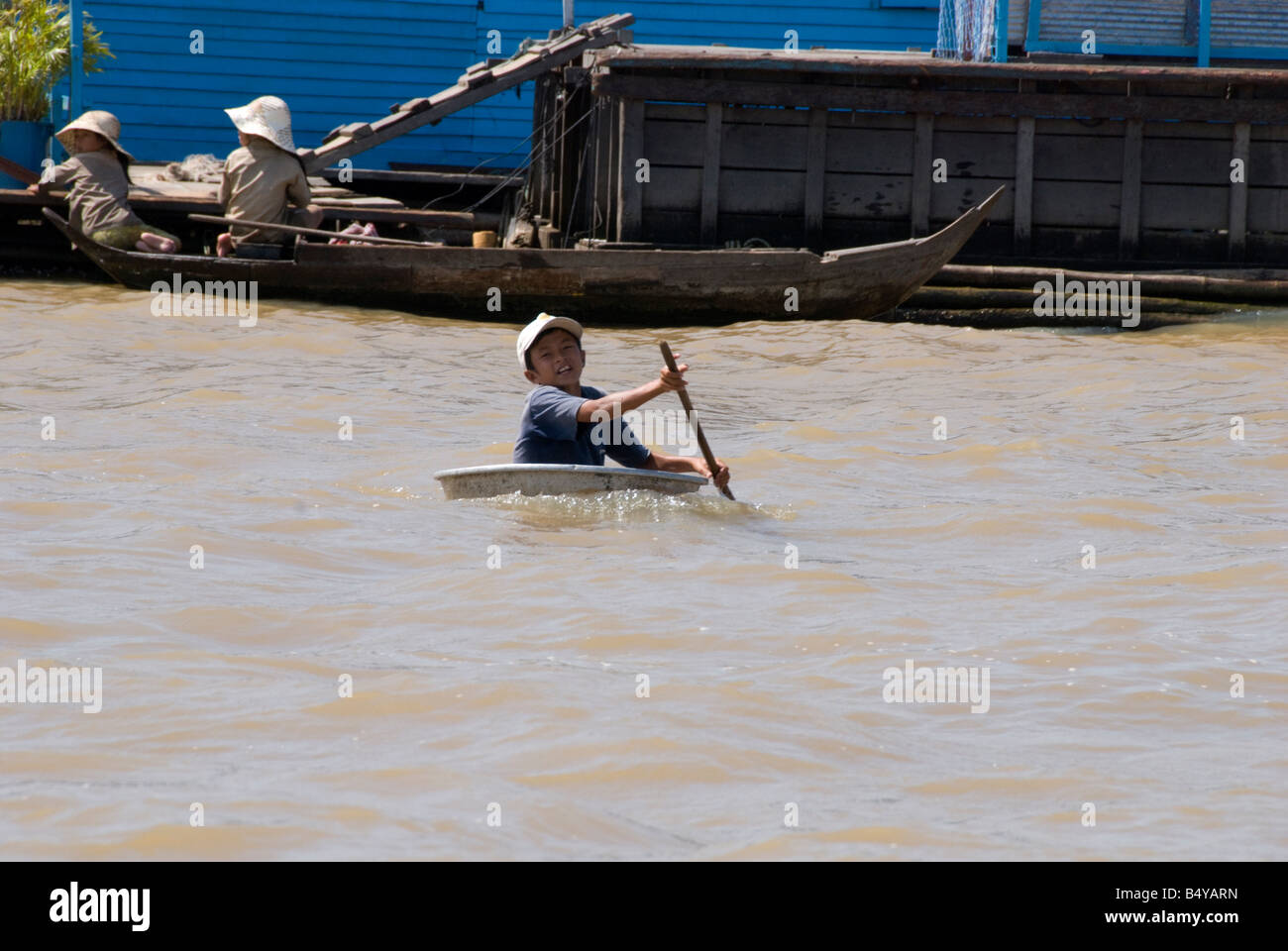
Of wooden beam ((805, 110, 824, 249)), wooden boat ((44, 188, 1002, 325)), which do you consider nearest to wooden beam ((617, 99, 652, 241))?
wooden boat ((44, 188, 1002, 325))

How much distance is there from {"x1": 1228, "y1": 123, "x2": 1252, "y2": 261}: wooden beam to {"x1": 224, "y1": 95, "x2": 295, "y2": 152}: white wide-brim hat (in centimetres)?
785

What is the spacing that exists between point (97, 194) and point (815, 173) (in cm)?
599

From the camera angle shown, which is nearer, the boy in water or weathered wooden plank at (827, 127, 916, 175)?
the boy in water

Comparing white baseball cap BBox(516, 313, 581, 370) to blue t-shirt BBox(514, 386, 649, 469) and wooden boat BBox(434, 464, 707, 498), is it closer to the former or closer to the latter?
blue t-shirt BBox(514, 386, 649, 469)

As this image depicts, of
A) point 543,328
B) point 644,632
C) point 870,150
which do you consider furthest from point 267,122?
point 644,632

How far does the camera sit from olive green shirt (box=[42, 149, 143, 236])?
12797 millimetres

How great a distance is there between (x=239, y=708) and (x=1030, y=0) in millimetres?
13411

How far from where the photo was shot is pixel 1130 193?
42.7ft

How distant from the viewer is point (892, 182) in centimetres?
1309

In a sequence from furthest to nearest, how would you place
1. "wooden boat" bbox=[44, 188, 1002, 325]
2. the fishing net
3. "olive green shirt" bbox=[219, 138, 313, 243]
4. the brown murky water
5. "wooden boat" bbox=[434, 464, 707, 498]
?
the fishing net
"olive green shirt" bbox=[219, 138, 313, 243]
"wooden boat" bbox=[44, 188, 1002, 325]
"wooden boat" bbox=[434, 464, 707, 498]
the brown murky water

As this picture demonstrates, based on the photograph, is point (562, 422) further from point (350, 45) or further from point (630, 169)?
point (350, 45)

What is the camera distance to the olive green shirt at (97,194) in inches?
504

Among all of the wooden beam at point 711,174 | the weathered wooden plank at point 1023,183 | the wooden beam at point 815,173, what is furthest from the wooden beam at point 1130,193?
the wooden beam at point 711,174
